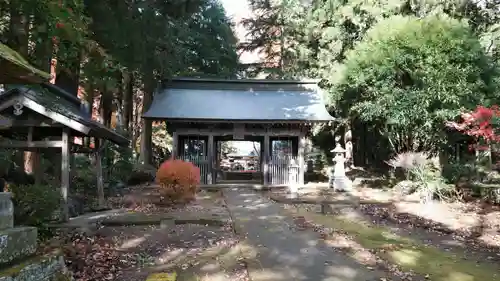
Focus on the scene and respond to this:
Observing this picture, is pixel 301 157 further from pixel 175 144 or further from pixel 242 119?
pixel 175 144

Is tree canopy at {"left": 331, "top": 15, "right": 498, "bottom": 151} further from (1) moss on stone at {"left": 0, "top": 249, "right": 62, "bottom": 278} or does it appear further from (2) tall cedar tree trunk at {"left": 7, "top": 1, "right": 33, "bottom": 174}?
(1) moss on stone at {"left": 0, "top": 249, "right": 62, "bottom": 278}

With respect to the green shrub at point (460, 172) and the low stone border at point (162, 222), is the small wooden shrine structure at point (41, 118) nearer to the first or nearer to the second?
the low stone border at point (162, 222)

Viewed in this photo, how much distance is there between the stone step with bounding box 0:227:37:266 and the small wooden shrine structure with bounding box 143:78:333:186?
13312mm

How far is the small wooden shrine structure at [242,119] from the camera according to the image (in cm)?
1734

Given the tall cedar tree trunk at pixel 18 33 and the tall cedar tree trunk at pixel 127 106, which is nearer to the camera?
the tall cedar tree trunk at pixel 18 33

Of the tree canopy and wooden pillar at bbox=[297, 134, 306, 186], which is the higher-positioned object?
the tree canopy

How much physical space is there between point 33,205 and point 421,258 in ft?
21.5

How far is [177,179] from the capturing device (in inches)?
450

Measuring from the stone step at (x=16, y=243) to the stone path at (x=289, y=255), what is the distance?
8.84 ft

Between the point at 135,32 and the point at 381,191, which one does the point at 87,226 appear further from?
the point at 381,191

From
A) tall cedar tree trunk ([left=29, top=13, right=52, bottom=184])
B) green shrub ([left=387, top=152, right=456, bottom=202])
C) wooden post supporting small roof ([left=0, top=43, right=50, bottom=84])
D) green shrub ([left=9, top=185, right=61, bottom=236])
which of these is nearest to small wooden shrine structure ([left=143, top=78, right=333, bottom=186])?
green shrub ([left=387, top=152, right=456, bottom=202])

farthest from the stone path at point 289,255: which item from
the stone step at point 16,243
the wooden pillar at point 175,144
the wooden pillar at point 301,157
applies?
the wooden pillar at point 175,144

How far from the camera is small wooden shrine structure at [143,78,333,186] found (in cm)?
1734

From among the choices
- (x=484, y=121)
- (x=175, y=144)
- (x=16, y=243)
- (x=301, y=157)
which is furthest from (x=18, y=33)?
(x=301, y=157)
